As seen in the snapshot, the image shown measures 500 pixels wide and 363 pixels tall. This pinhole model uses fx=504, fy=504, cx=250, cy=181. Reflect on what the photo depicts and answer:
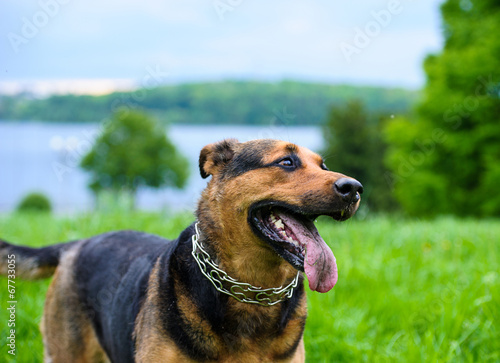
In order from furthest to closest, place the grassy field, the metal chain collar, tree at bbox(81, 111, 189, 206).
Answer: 1. tree at bbox(81, 111, 189, 206)
2. the grassy field
3. the metal chain collar

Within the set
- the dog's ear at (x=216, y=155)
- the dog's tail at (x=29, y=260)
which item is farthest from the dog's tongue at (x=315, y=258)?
the dog's tail at (x=29, y=260)

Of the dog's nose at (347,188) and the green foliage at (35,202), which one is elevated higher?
the dog's nose at (347,188)

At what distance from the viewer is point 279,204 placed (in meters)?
2.89

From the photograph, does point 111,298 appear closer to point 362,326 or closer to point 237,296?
point 237,296

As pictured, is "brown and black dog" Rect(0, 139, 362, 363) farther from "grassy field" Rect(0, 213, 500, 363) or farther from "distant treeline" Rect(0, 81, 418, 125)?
"grassy field" Rect(0, 213, 500, 363)

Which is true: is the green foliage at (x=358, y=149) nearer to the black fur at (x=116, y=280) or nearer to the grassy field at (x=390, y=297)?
the grassy field at (x=390, y=297)

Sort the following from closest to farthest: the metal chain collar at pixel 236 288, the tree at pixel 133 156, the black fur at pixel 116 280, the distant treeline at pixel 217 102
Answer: the metal chain collar at pixel 236 288
the black fur at pixel 116 280
the distant treeline at pixel 217 102
the tree at pixel 133 156

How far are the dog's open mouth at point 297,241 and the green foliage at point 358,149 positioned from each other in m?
36.4

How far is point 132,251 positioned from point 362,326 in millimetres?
2470

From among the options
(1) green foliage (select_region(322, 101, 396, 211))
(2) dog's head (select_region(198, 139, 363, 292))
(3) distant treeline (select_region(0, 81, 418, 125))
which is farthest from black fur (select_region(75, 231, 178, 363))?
(1) green foliage (select_region(322, 101, 396, 211))

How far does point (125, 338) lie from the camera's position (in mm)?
3225

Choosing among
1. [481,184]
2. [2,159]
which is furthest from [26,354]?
[2,159]

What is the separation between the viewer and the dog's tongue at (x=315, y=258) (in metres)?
2.79

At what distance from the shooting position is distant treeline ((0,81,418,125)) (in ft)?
28.6
